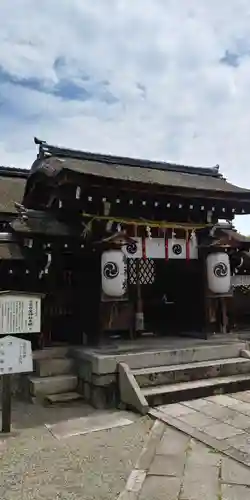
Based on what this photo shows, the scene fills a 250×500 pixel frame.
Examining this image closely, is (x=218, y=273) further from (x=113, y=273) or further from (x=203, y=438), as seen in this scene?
(x=203, y=438)

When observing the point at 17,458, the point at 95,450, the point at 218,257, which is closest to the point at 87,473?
the point at 95,450

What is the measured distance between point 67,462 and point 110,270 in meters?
3.60

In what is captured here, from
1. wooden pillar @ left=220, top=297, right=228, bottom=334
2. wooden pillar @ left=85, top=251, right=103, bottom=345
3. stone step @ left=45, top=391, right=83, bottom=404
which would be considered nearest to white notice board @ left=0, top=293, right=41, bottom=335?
stone step @ left=45, top=391, right=83, bottom=404

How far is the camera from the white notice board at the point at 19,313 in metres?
5.90

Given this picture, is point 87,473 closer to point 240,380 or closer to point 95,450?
point 95,450

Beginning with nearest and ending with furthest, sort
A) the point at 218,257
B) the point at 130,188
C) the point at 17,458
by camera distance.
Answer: the point at 17,458
the point at 130,188
the point at 218,257

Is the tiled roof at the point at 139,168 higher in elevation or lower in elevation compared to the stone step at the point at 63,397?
higher

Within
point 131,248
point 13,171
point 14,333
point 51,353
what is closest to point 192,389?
point 51,353

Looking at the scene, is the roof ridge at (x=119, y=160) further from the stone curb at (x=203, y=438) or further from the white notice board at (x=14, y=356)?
the stone curb at (x=203, y=438)

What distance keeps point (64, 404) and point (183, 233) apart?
14.1 feet

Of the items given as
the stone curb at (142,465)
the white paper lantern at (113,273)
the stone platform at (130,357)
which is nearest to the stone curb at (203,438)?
the stone curb at (142,465)

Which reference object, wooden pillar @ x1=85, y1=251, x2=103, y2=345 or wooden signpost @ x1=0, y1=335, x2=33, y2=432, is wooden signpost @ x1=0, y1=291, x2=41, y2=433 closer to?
wooden signpost @ x1=0, y1=335, x2=33, y2=432

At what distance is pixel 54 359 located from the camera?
7652 millimetres

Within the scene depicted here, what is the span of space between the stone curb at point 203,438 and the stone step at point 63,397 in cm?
156
